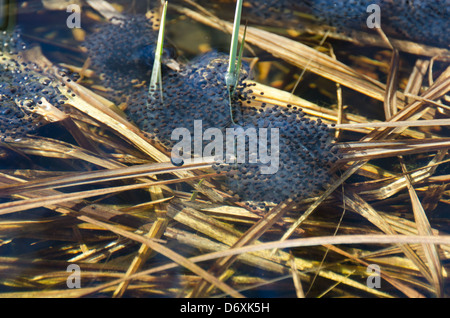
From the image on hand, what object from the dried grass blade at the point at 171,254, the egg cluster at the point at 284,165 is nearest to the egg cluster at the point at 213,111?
the egg cluster at the point at 284,165

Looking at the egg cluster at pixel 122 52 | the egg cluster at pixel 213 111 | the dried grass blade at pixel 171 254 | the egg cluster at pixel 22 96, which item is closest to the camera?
the dried grass blade at pixel 171 254

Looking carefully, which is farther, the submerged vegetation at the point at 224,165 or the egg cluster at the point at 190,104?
the egg cluster at the point at 190,104

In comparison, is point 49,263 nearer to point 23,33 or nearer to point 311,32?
point 23,33

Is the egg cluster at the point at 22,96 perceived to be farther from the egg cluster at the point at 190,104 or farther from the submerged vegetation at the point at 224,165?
the egg cluster at the point at 190,104

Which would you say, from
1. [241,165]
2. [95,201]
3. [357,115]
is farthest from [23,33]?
[357,115]

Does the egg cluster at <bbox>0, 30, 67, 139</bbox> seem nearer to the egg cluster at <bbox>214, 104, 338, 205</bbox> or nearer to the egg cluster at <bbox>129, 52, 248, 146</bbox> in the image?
the egg cluster at <bbox>129, 52, 248, 146</bbox>

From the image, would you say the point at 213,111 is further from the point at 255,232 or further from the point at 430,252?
the point at 430,252
